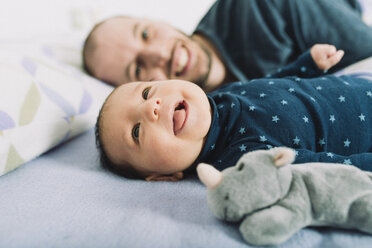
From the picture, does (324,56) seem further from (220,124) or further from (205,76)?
(205,76)


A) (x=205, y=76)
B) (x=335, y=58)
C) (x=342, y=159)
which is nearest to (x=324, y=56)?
(x=335, y=58)

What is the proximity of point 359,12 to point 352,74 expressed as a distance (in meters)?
0.57

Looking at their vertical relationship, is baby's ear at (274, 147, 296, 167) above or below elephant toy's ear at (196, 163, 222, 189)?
above

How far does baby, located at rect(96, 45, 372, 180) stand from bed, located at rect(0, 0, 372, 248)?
0.22ft

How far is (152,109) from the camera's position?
729 mm

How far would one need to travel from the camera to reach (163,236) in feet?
1.71

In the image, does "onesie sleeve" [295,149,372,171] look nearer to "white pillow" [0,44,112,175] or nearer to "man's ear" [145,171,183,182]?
"man's ear" [145,171,183,182]

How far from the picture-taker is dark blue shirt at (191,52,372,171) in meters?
0.75

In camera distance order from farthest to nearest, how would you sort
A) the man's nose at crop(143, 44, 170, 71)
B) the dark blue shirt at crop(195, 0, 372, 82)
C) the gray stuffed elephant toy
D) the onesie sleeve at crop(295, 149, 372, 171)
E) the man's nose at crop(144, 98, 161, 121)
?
1. the man's nose at crop(143, 44, 170, 71)
2. the dark blue shirt at crop(195, 0, 372, 82)
3. the man's nose at crop(144, 98, 161, 121)
4. the onesie sleeve at crop(295, 149, 372, 171)
5. the gray stuffed elephant toy

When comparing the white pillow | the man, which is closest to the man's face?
the man

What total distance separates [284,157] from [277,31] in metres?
0.93

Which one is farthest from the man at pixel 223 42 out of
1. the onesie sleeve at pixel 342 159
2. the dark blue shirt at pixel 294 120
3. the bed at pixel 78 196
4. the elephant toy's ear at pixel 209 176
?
the elephant toy's ear at pixel 209 176

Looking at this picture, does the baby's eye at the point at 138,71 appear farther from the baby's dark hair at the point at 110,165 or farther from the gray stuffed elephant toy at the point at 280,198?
the gray stuffed elephant toy at the point at 280,198

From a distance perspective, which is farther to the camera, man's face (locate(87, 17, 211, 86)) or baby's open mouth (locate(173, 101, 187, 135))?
man's face (locate(87, 17, 211, 86))
